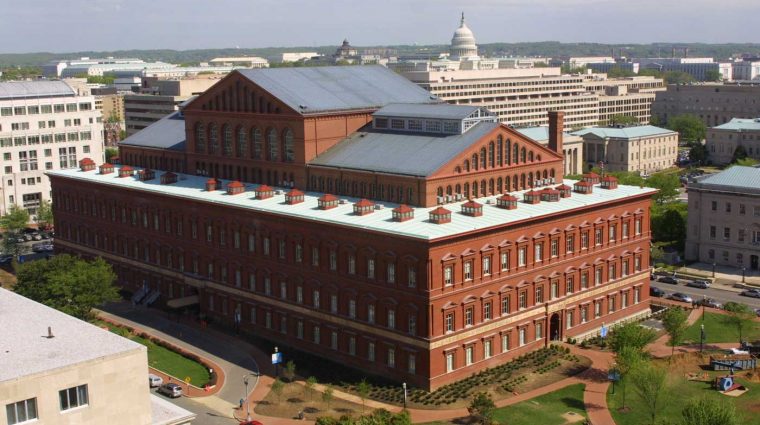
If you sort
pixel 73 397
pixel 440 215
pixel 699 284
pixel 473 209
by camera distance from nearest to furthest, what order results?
pixel 73 397 → pixel 440 215 → pixel 473 209 → pixel 699 284

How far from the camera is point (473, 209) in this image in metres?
88.5

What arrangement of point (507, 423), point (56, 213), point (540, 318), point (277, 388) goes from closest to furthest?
1. point (507, 423)
2. point (277, 388)
3. point (540, 318)
4. point (56, 213)

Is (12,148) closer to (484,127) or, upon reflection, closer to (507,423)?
(484,127)

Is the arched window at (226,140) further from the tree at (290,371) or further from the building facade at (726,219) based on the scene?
the building facade at (726,219)

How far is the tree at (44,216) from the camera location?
159 m

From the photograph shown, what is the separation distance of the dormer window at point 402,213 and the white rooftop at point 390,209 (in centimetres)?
52

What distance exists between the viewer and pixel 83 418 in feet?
150

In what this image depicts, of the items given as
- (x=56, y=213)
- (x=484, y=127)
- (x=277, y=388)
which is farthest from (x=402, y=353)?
(x=56, y=213)

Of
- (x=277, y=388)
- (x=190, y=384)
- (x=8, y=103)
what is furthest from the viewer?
(x=8, y=103)

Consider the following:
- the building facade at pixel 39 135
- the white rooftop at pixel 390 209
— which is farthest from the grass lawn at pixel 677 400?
the building facade at pixel 39 135

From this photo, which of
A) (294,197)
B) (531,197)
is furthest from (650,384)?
(294,197)

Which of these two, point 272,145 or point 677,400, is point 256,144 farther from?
point 677,400

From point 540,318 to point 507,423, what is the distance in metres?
19.5

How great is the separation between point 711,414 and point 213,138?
75.3 meters
